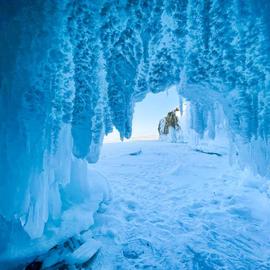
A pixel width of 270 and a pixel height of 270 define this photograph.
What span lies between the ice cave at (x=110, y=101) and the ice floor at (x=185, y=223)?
1.0 inches

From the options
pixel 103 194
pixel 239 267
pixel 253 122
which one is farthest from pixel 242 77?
pixel 103 194

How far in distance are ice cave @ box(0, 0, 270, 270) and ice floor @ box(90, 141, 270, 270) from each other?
1.0 inches

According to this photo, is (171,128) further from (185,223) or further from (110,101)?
(110,101)

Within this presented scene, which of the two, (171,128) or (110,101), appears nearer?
(110,101)

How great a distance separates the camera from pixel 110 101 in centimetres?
293

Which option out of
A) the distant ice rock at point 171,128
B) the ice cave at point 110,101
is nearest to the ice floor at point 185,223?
the ice cave at point 110,101

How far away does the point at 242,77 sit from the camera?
8.66 ft

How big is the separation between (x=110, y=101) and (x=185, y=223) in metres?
2.44

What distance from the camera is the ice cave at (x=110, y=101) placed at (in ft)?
7.34

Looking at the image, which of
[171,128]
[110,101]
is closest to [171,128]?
[171,128]

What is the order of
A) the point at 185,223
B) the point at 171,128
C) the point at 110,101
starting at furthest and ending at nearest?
the point at 171,128, the point at 185,223, the point at 110,101

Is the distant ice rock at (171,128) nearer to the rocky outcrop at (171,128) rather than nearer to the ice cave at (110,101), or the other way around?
the rocky outcrop at (171,128)

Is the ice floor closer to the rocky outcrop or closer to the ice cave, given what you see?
the ice cave

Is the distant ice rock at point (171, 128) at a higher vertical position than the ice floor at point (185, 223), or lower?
higher
